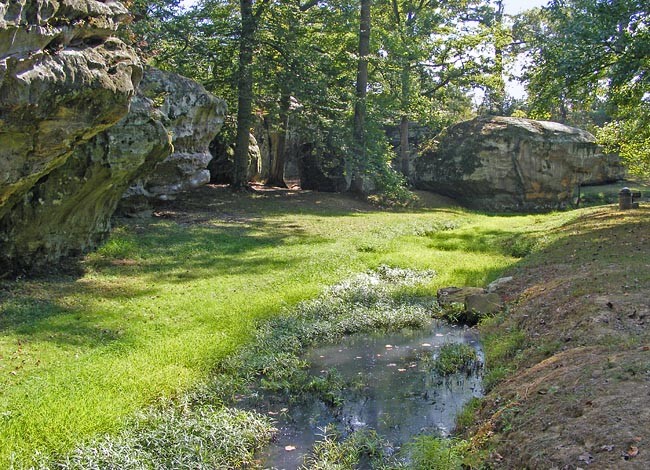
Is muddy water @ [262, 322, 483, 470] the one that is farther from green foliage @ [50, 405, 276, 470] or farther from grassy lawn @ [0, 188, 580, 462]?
grassy lawn @ [0, 188, 580, 462]

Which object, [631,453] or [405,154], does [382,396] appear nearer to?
[631,453]

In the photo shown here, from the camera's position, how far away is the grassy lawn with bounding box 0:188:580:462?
6234 mm

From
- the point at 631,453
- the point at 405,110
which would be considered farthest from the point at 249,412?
the point at 405,110

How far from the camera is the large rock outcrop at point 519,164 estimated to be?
28250 millimetres

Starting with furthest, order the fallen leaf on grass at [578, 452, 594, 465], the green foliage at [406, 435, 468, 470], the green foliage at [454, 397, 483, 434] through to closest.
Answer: the green foliage at [454, 397, 483, 434] < the green foliage at [406, 435, 468, 470] < the fallen leaf on grass at [578, 452, 594, 465]

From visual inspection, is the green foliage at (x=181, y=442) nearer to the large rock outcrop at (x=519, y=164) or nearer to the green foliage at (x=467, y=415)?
the green foliage at (x=467, y=415)

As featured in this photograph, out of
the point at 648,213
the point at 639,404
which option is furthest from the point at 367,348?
the point at 648,213

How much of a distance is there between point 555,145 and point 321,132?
12.7 m

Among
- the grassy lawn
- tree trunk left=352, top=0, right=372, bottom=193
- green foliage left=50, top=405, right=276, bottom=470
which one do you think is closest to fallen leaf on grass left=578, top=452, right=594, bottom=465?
green foliage left=50, top=405, right=276, bottom=470

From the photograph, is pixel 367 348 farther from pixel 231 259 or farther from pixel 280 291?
pixel 231 259

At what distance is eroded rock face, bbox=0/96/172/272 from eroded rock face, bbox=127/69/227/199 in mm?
3973

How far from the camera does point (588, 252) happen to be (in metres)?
12.9

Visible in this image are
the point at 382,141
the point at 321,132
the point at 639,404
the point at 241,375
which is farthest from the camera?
the point at 382,141

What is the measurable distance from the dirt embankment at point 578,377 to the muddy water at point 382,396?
71cm
